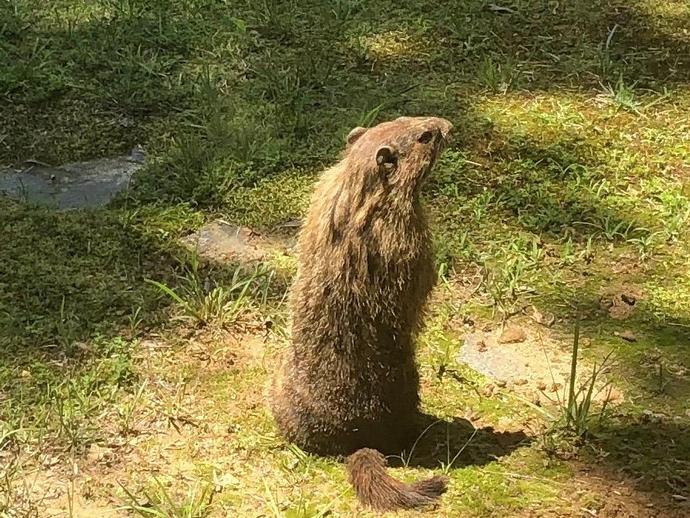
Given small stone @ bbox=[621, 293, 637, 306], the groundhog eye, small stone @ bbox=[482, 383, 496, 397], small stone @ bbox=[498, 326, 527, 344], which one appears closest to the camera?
the groundhog eye

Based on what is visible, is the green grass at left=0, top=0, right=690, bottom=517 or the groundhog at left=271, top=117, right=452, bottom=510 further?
the green grass at left=0, top=0, right=690, bottom=517

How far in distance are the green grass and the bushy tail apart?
7 centimetres

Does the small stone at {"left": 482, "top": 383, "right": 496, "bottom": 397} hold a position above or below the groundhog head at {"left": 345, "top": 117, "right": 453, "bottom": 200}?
below

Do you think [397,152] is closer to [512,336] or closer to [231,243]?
[512,336]

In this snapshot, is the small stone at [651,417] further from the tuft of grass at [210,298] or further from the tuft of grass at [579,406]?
the tuft of grass at [210,298]

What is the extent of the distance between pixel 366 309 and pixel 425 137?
63 cm

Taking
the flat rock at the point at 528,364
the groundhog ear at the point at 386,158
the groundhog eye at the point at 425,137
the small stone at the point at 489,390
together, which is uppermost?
the groundhog eye at the point at 425,137

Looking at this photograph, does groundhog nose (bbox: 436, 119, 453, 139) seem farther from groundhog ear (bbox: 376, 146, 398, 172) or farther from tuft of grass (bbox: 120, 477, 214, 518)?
tuft of grass (bbox: 120, 477, 214, 518)

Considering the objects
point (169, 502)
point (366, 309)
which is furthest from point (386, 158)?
point (169, 502)

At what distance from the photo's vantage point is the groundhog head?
340cm

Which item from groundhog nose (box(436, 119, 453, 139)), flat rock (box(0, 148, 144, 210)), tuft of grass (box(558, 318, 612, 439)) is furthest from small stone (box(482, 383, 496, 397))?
flat rock (box(0, 148, 144, 210))

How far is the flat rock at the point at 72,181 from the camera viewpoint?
494 centimetres

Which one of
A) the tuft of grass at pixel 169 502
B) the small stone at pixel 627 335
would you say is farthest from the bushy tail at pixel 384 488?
the small stone at pixel 627 335

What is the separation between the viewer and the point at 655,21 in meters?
6.55
